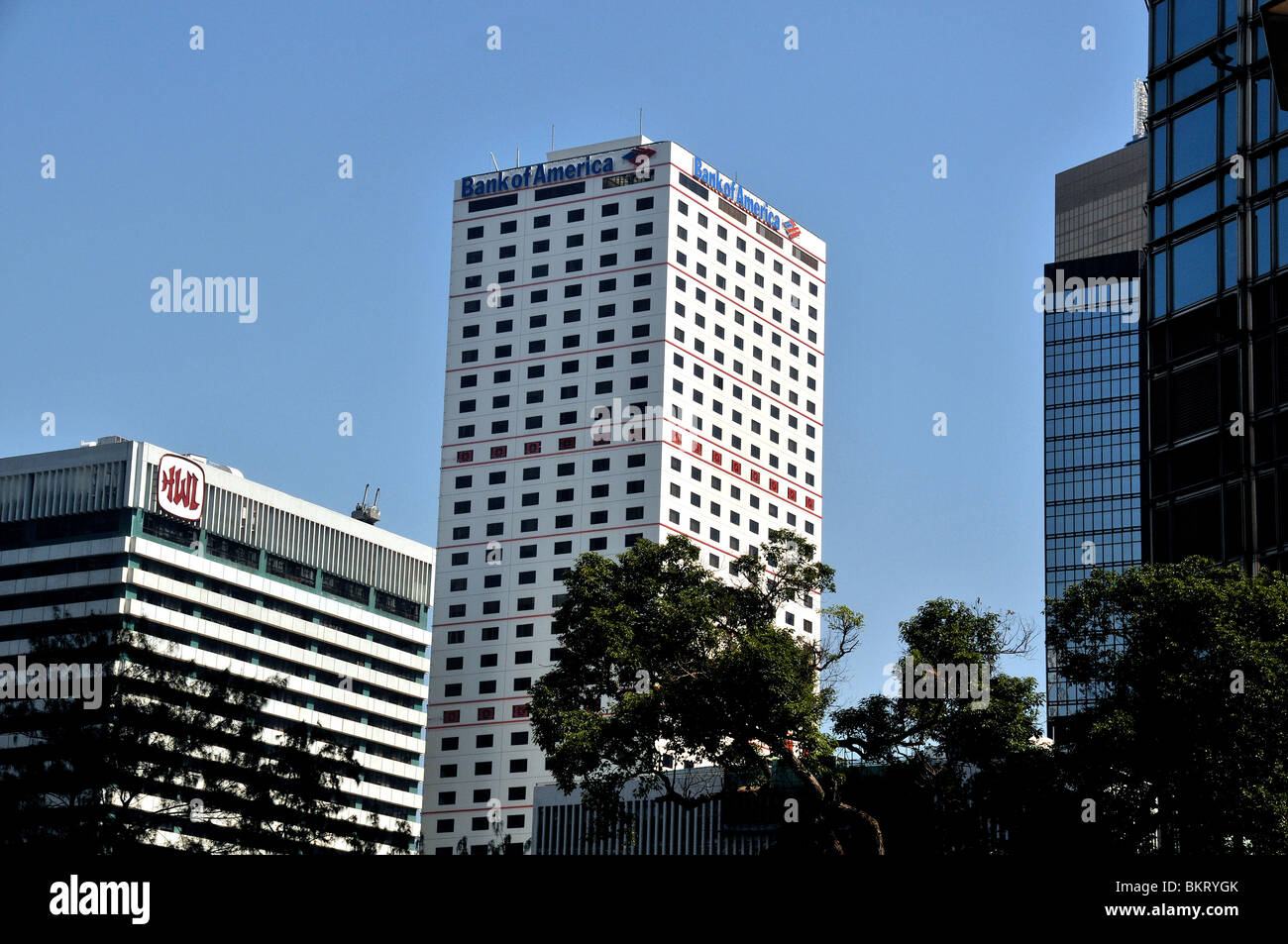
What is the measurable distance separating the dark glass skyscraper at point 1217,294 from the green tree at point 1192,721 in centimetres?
554

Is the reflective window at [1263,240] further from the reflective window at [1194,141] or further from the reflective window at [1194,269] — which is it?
the reflective window at [1194,141]

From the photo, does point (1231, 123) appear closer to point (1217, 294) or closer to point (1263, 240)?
point (1263, 240)

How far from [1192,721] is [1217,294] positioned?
17716mm

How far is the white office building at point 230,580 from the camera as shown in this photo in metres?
166

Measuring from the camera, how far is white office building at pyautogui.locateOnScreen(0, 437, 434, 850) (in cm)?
16612

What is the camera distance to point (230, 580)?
6978 inches

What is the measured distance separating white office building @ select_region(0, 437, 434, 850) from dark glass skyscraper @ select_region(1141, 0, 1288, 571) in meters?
104

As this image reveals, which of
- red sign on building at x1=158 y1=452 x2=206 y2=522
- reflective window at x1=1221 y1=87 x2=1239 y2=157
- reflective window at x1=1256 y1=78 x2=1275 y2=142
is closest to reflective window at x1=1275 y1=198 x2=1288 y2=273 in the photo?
reflective window at x1=1256 y1=78 x2=1275 y2=142

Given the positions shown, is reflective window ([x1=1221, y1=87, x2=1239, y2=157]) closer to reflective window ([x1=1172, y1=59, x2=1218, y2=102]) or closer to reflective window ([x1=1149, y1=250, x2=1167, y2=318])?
reflective window ([x1=1172, y1=59, x2=1218, y2=102])

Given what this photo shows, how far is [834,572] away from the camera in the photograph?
7088cm

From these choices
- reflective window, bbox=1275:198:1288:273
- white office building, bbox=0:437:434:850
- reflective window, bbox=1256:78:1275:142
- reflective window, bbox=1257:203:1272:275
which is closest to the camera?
reflective window, bbox=1275:198:1288:273

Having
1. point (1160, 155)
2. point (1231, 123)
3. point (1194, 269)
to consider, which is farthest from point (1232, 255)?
point (1160, 155)

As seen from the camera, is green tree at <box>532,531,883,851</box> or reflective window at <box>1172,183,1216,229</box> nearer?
green tree at <box>532,531,883,851</box>
